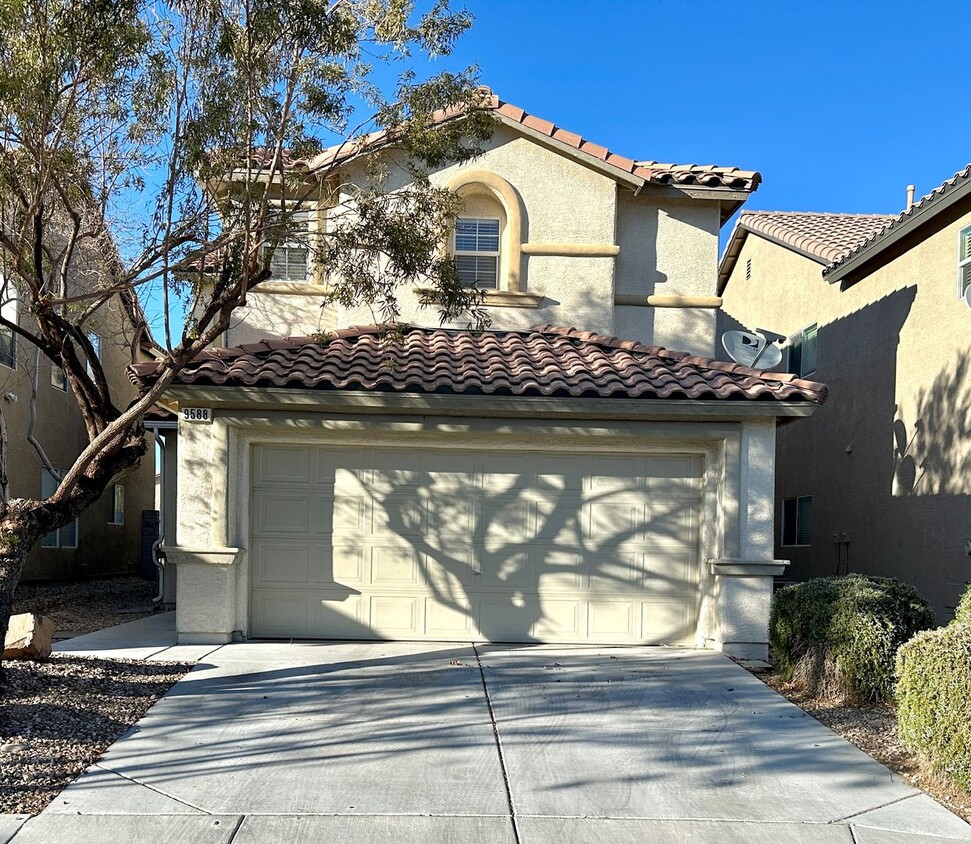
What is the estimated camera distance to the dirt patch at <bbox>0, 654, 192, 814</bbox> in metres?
5.69

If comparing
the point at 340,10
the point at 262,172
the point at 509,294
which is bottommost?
the point at 509,294

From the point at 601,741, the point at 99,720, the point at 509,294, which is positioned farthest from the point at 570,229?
the point at 99,720

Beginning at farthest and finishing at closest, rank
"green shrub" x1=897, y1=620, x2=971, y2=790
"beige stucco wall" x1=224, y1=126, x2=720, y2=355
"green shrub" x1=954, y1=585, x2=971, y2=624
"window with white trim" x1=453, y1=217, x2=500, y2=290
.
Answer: "window with white trim" x1=453, y1=217, x2=500, y2=290 → "beige stucco wall" x1=224, y1=126, x2=720, y2=355 → "green shrub" x1=954, y1=585, x2=971, y2=624 → "green shrub" x1=897, y1=620, x2=971, y2=790

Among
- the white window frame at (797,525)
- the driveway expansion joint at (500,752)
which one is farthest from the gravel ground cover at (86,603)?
the white window frame at (797,525)

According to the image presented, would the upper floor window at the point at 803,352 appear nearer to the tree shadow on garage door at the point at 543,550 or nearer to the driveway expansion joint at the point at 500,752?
the tree shadow on garage door at the point at 543,550

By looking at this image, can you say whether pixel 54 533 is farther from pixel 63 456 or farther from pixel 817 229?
pixel 817 229

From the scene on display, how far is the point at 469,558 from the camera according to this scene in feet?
34.2

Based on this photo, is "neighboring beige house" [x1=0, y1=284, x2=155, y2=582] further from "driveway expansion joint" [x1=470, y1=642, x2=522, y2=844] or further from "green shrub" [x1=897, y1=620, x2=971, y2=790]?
"green shrub" [x1=897, y1=620, x2=971, y2=790]

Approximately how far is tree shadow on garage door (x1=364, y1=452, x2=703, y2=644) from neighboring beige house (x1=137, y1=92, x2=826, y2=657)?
0.02 metres

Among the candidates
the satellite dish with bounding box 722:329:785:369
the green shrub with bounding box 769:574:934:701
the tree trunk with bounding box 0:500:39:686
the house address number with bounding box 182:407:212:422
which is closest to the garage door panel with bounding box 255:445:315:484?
the house address number with bounding box 182:407:212:422

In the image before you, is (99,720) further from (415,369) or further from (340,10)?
(340,10)

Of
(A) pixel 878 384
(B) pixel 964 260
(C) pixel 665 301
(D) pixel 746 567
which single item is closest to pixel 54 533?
(C) pixel 665 301

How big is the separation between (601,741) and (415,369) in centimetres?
478

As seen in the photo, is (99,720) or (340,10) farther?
(340,10)
